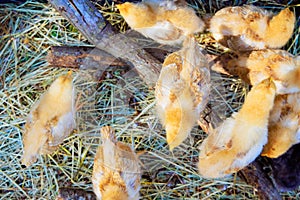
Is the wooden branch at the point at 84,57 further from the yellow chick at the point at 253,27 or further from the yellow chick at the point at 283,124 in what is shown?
the yellow chick at the point at 283,124

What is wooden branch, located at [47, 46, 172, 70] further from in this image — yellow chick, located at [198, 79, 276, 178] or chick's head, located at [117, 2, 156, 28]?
yellow chick, located at [198, 79, 276, 178]

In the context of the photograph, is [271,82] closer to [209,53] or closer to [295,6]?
[209,53]

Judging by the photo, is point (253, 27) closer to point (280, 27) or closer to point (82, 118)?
point (280, 27)

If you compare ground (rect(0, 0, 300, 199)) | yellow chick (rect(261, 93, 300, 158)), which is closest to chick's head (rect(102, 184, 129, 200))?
ground (rect(0, 0, 300, 199))

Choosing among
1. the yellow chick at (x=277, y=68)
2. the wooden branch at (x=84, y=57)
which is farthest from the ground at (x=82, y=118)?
the yellow chick at (x=277, y=68)

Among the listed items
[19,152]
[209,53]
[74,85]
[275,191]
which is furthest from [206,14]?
[19,152]
